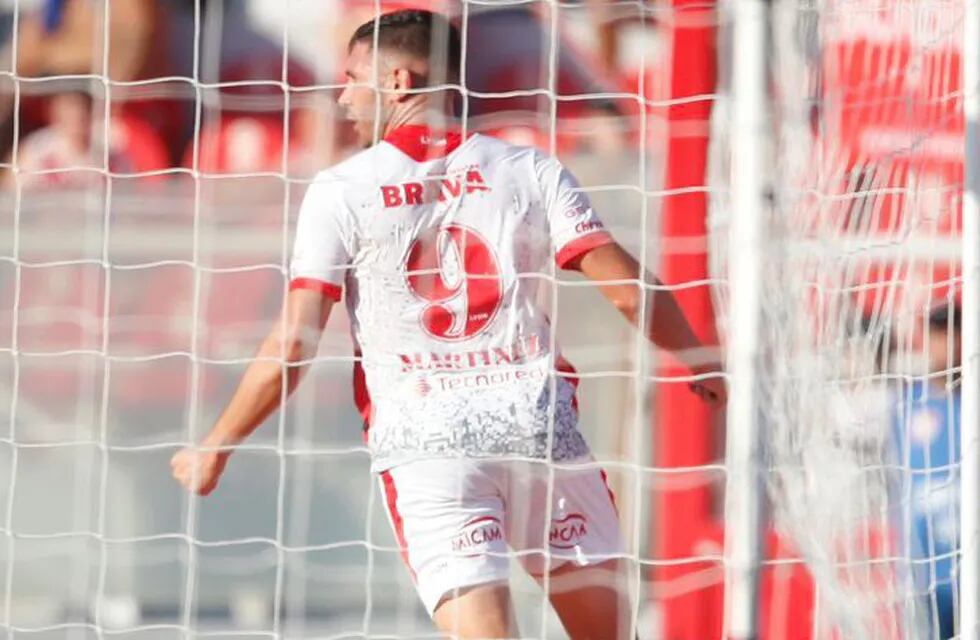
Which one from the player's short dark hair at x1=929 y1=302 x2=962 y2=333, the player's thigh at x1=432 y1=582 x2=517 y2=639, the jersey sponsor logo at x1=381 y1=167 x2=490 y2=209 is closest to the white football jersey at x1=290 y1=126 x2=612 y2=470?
the jersey sponsor logo at x1=381 y1=167 x2=490 y2=209

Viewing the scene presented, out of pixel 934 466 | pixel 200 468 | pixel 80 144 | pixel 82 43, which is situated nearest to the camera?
pixel 200 468

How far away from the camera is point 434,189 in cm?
281

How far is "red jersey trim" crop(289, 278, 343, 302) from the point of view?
2.77 meters

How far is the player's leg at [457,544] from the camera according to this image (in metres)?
2.79

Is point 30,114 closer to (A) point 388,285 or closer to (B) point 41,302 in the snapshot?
(B) point 41,302

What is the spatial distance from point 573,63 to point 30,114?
1.28 meters

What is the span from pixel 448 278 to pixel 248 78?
1.75 metres

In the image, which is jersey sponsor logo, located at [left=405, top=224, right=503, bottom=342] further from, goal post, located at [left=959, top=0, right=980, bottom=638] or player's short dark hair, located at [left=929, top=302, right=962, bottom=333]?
player's short dark hair, located at [left=929, top=302, right=962, bottom=333]

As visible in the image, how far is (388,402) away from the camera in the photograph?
9.25 ft

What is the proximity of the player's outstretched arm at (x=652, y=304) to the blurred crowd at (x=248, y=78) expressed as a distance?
1120 millimetres

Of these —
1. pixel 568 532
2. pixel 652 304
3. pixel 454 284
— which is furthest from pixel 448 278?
pixel 568 532

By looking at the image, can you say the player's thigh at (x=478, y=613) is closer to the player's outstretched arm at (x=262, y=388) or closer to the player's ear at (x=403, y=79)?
the player's outstretched arm at (x=262, y=388)

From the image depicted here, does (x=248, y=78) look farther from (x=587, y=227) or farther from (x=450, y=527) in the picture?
(x=450, y=527)

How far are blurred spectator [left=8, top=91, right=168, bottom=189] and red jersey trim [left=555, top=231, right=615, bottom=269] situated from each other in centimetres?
163
